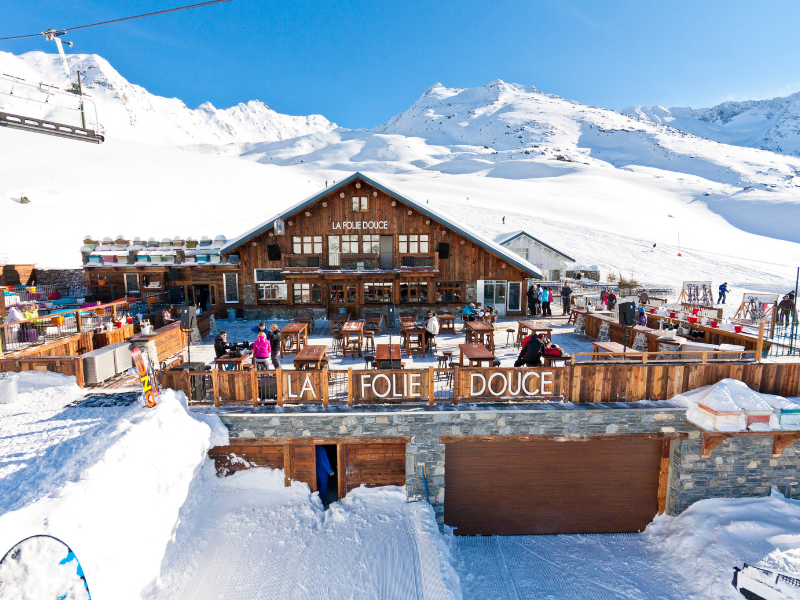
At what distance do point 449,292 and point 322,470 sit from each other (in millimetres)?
12725

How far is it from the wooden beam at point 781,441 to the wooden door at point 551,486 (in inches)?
96.8

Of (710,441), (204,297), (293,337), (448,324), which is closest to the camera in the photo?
(710,441)

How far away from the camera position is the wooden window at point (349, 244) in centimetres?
2105

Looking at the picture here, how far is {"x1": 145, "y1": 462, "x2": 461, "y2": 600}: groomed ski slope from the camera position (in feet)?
25.1

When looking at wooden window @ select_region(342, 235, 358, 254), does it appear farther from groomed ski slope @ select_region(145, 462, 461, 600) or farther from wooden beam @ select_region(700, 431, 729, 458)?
wooden beam @ select_region(700, 431, 729, 458)

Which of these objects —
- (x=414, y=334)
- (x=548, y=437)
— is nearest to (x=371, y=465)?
(x=548, y=437)

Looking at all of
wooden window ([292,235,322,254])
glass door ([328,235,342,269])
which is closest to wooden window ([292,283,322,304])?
glass door ([328,235,342,269])

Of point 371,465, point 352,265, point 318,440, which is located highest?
point 352,265

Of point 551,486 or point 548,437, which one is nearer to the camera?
point 548,437

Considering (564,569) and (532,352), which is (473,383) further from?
(564,569)

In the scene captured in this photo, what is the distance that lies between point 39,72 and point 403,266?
266807 millimetres

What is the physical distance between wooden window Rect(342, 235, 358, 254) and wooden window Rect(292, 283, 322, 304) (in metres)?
2.34

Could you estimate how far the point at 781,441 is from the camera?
32.1 ft

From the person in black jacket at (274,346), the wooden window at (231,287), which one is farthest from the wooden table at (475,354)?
the wooden window at (231,287)
